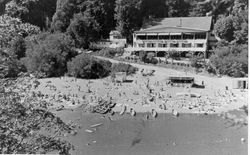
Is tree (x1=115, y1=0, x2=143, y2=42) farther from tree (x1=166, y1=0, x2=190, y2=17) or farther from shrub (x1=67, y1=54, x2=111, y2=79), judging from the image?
shrub (x1=67, y1=54, x2=111, y2=79)

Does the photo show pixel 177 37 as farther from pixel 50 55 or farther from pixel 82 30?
pixel 50 55

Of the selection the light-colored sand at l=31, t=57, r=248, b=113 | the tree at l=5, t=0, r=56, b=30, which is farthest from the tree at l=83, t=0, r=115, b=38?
the light-colored sand at l=31, t=57, r=248, b=113

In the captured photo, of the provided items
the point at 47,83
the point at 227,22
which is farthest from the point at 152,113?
the point at 227,22

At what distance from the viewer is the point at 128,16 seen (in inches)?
1684

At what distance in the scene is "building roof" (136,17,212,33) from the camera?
134ft

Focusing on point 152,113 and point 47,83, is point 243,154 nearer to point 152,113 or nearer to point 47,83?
point 152,113

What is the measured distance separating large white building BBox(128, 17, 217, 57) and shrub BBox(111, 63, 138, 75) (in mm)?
5163

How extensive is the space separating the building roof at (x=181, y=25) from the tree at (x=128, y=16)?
1.89 meters

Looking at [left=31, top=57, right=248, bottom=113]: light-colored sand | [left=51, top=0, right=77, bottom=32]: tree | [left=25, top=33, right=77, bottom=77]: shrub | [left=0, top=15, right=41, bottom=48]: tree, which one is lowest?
[left=31, top=57, right=248, bottom=113]: light-colored sand

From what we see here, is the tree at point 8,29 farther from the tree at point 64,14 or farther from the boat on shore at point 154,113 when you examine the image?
the tree at point 64,14

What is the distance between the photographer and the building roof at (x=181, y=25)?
40.8 m

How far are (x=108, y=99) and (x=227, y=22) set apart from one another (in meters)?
16.1

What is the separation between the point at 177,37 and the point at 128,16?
6.01 meters

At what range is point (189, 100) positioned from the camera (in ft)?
98.8
